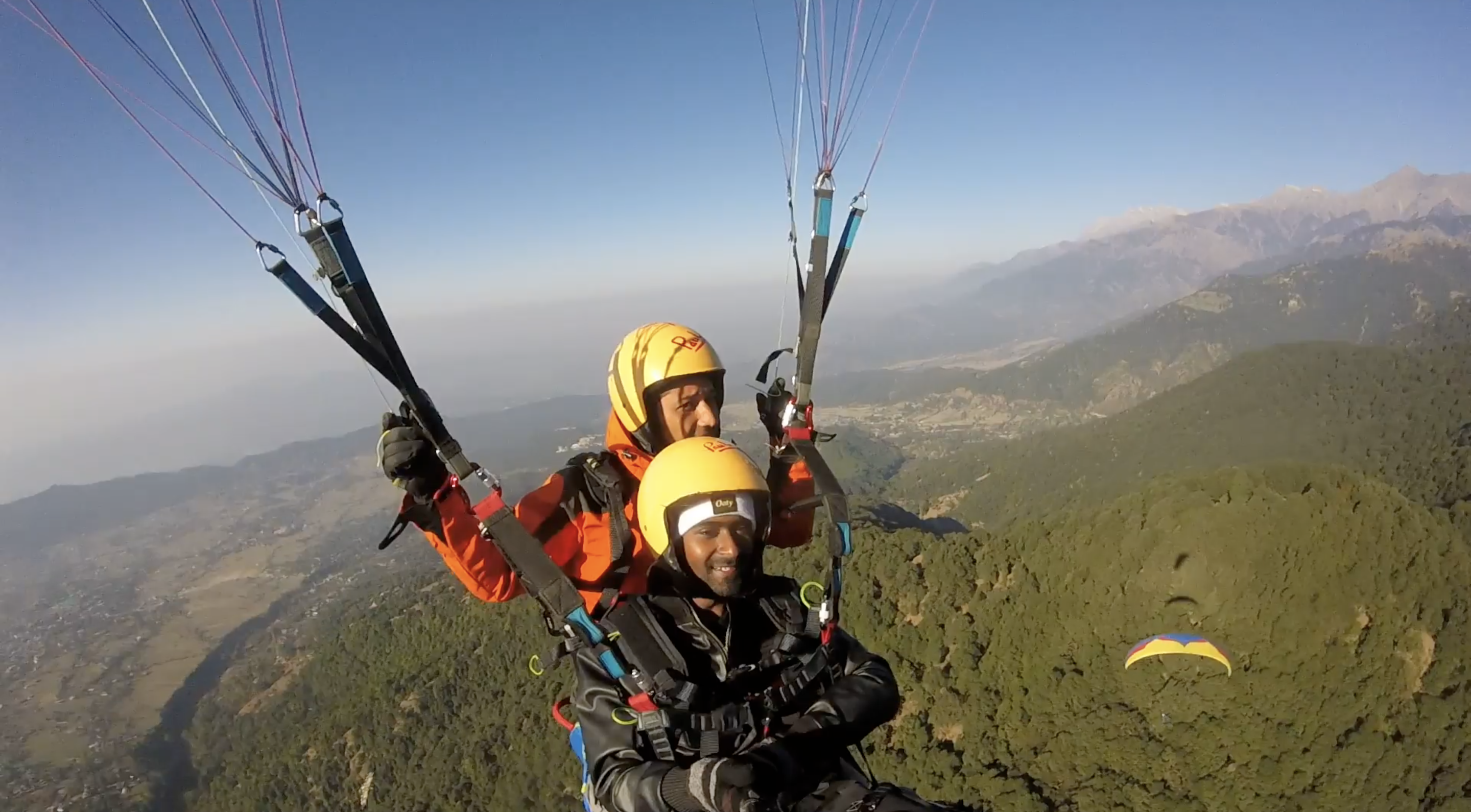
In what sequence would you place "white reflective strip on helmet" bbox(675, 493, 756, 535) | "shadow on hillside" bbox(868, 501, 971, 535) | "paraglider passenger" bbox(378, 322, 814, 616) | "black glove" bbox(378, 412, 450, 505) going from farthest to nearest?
"shadow on hillside" bbox(868, 501, 971, 535), "paraglider passenger" bbox(378, 322, 814, 616), "black glove" bbox(378, 412, 450, 505), "white reflective strip on helmet" bbox(675, 493, 756, 535)

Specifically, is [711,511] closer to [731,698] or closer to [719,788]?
[731,698]

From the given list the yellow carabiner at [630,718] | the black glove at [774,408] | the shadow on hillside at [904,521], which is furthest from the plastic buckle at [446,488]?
the shadow on hillside at [904,521]

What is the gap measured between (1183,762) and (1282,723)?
15.5ft

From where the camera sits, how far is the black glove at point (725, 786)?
248 cm

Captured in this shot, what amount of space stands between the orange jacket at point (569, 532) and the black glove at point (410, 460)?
0.11 meters

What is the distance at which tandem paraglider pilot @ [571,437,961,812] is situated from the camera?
2.80 metres

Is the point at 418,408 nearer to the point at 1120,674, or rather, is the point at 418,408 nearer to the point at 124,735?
the point at 1120,674

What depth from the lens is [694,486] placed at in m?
3.46

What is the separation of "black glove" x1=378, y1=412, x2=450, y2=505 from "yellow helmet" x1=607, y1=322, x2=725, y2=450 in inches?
54.9

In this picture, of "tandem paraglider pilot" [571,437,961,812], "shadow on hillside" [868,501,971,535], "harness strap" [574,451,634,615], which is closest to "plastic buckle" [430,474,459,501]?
"harness strap" [574,451,634,615]

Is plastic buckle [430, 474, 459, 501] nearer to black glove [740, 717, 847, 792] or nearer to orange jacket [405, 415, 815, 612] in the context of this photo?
orange jacket [405, 415, 815, 612]

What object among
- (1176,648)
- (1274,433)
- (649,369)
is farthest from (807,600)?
(1274,433)

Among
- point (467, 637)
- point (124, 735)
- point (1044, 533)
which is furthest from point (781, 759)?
point (124, 735)

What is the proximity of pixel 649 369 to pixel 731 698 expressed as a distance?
2420 millimetres
